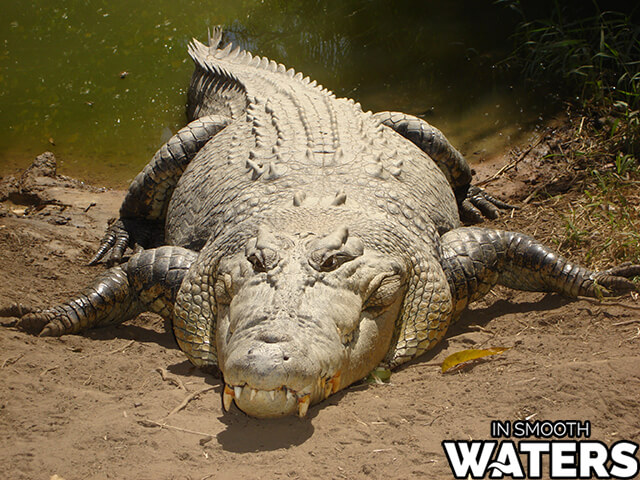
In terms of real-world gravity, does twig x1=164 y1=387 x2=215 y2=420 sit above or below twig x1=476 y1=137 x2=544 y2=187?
below

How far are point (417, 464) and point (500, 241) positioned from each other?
2037 millimetres

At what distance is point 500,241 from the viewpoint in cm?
425

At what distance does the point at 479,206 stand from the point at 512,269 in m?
1.63

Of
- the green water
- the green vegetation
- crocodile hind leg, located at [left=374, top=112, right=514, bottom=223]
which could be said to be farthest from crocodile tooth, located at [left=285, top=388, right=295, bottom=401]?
the green water

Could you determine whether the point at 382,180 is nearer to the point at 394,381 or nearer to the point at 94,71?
the point at 394,381

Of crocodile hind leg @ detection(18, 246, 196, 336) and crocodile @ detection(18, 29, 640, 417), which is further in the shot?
crocodile hind leg @ detection(18, 246, 196, 336)

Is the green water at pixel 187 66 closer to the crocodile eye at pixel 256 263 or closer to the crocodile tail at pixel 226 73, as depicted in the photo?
the crocodile tail at pixel 226 73

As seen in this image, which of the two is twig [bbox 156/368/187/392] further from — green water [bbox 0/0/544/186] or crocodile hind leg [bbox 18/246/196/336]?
green water [bbox 0/0/544/186]

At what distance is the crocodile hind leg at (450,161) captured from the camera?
5.51m

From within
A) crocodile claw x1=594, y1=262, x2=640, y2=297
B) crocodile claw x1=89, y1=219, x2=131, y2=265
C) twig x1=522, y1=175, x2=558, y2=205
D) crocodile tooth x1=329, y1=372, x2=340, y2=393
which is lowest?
crocodile tooth x1=329, y1=372, x2=340, y2=393

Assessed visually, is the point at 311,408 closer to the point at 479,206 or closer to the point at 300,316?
the point at 300,316
